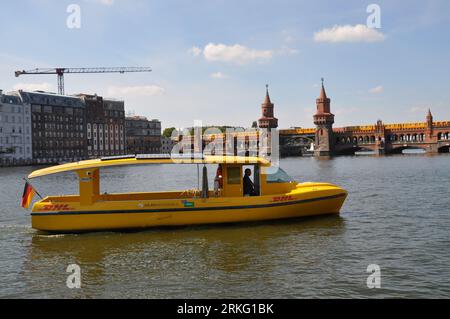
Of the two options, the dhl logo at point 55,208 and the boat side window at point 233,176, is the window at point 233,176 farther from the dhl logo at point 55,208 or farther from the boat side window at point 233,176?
the dhl logo at point 55,208

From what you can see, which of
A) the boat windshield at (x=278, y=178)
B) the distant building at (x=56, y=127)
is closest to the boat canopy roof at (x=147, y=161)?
the boat windshield at (x=278, y=178)

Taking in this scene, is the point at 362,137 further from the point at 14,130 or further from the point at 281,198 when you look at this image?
the point at 281,198

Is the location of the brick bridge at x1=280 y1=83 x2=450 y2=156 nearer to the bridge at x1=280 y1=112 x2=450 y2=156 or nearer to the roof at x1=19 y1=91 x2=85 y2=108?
the bridge at x1=280 y1=112 x2=450 y2=156

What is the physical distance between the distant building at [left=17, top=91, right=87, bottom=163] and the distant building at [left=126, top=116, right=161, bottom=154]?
3095 centimetres

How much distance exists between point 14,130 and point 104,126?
1351 inches

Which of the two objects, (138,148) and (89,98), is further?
(138,148)

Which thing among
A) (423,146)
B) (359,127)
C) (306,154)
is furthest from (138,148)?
(423,146)

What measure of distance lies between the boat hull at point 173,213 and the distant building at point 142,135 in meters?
153

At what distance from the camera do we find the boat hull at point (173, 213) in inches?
739

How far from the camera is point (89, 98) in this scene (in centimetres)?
14562

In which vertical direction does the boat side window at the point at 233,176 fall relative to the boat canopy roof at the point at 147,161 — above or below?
below

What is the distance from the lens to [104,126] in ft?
491
